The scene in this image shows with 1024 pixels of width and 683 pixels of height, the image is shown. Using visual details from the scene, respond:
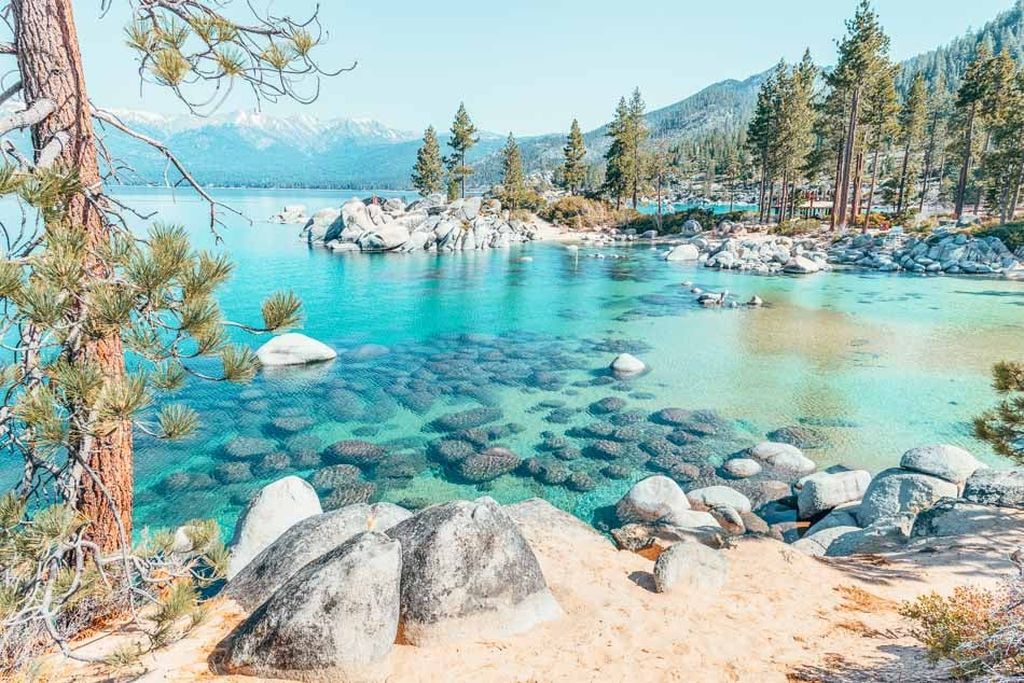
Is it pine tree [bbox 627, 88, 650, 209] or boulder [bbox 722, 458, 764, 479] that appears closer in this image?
Result: boulder [bbox 722, 458, 764, 479]

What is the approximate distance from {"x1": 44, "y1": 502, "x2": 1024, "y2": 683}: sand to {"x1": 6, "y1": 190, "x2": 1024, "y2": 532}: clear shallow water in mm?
4321

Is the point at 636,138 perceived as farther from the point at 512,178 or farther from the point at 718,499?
the point at 718,499

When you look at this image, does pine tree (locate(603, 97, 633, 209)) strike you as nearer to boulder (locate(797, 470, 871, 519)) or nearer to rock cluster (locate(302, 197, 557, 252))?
rock cluster (locate(302, 197, 557, 252))

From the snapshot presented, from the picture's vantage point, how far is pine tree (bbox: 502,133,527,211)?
249ft

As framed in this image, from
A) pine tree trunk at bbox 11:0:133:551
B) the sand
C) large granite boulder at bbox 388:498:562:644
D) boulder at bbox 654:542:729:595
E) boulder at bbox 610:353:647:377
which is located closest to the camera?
pine tree trunk at bbox 11:0:133:551

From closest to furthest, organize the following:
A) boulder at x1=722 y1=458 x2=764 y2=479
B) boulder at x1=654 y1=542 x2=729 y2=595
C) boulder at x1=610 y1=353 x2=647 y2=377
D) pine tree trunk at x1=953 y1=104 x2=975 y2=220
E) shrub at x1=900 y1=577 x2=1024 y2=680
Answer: shrub at x1=900 y1=577 x2=1024 y2=680 < boulder at x1=654 y1=542 x2=729 y2=595 < boulder at x1=722 y1=458 x2=764 y2=479 < boulder at x1=610 y1=353 x2=647 y2=377 < pine tree trunk at x1=953 y1=104 x2=975 y2=220

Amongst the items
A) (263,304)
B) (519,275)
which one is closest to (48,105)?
(263,304)

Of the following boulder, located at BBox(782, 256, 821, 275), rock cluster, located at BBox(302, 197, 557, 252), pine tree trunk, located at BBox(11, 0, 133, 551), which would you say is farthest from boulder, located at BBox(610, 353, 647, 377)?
rock cluster, located at BBox(302, 197, 557, 252)

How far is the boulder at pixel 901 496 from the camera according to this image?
11.1m

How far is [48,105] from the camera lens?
473cm

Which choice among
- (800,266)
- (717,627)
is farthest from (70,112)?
(800,266)

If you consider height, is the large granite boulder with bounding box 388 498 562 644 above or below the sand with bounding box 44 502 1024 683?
above

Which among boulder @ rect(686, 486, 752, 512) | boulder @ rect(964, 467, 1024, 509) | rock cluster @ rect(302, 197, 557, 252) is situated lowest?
boulder @ rect(686, 486, 752, 512)

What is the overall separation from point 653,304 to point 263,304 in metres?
32.3
